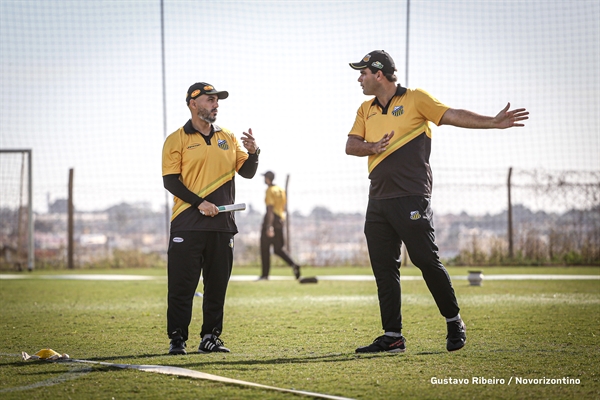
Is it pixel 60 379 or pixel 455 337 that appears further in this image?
pixel 455 337

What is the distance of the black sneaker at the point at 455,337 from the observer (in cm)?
615

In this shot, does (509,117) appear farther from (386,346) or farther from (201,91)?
(201,91)

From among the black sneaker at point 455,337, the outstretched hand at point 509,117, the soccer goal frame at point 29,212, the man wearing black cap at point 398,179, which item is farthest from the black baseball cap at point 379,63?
the soccer goal frame at point 29,212

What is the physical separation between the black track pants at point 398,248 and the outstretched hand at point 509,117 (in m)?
0.75

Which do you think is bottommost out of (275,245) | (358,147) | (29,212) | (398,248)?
(275,245)

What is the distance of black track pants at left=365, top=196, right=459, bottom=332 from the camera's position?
244 inches

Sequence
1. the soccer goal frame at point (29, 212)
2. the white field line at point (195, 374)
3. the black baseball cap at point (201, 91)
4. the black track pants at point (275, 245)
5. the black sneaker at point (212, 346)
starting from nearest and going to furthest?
the white field line at point (195, 374) → the black sneaker at point (212, 346) → the black baseball cap at point (201, 91) → the black track pants at point (275, 245) → the soccer goal frame at point (29, 212)

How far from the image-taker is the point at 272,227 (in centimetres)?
1627

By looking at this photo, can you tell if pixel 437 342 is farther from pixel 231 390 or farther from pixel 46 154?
pixel 46 154

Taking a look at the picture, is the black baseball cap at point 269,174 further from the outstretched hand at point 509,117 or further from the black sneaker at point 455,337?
the outstretched hand at point 509,117

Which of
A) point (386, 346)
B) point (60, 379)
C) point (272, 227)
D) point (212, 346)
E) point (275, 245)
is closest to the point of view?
point (60, 379)

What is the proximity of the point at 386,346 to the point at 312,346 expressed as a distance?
647 mm

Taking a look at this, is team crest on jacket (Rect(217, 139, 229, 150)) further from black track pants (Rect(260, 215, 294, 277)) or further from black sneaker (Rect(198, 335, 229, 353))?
black track pants (Rect(260, 215, 294, 277))

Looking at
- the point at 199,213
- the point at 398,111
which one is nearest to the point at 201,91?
the point at 199,213
